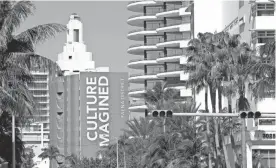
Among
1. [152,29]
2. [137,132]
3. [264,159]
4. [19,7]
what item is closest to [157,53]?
[152,29]

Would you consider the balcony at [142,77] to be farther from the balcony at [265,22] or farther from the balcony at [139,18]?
the balcony at [265,22]

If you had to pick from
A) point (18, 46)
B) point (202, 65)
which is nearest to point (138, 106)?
point (202, 65)

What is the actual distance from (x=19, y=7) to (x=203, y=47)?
35566mm

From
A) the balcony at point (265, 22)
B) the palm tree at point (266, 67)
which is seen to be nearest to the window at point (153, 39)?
the balcony at point (265, 22)

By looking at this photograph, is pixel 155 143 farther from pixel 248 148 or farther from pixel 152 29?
pixel 152 29

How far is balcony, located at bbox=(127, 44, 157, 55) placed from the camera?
141875mm

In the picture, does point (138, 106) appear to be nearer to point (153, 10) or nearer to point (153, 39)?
point (153, 39)

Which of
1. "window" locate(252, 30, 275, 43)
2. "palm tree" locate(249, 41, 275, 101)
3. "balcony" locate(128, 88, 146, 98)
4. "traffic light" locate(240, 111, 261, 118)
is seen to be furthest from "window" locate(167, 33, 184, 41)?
"traffic light" locate(240, 111, 261, 118)

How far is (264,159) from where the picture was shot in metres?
77.9

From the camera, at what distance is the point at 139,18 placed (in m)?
143

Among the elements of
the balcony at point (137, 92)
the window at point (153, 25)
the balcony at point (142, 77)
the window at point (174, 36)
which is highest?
the window at point (153, 25)

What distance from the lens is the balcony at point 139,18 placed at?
142125mm

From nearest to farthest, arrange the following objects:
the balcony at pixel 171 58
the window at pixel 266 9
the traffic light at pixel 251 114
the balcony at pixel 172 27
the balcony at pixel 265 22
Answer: the traffic light at pixel 251 114, the balcony at pixel 265 22, the window at pixel 266 9, the balcony at pixel 172 27, the balcony at pixel 171 58

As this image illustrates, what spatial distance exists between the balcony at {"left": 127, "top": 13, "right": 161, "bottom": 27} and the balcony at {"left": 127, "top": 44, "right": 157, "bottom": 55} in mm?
3805
